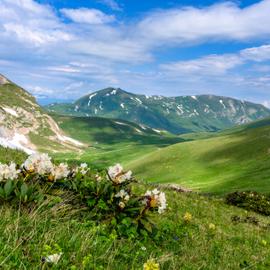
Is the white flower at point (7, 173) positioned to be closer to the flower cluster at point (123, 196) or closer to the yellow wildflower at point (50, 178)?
the yellow wildflower at point (50, 178)

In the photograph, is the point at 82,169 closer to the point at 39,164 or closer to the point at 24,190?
the point at 39,164

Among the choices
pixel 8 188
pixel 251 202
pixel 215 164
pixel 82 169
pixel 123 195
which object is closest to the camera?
pixel 8 188

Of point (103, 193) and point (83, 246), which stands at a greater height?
point (103, 193)

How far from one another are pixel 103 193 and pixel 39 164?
59.0 inches

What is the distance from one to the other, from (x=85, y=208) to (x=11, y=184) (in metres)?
1.87

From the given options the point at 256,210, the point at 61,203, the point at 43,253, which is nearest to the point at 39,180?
the point at 61,203

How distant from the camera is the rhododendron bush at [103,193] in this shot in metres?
8.42

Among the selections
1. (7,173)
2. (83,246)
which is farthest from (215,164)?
(83,246)

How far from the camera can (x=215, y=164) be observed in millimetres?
101188

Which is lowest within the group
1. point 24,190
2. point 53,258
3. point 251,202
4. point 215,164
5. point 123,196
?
point 215,164

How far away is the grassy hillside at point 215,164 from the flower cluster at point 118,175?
56.2 metres

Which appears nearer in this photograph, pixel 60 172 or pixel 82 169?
pixel 60 172

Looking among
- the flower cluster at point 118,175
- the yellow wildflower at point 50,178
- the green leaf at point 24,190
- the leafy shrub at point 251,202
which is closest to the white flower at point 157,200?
the flower cluster at point 118,175

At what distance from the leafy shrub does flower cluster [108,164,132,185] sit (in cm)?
2502
